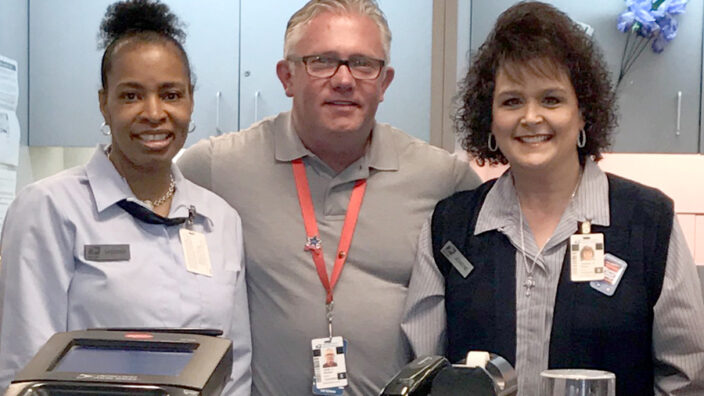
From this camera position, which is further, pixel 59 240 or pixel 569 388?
pixel 59 240

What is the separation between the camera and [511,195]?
2018 millimetres

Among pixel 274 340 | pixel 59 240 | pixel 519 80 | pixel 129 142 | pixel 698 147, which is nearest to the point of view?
pixel 59 240

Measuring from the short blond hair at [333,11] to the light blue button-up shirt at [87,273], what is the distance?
54 cm

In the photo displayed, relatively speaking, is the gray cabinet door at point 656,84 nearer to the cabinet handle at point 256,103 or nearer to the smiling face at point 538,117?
the cabinet handle at point 256,103

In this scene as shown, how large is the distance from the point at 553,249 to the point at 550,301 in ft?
0.38

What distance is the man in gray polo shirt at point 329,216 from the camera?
2.07 metres

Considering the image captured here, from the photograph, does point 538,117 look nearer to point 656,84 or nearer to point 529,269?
point 529,269

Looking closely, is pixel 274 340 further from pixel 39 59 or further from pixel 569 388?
pixel 39 59

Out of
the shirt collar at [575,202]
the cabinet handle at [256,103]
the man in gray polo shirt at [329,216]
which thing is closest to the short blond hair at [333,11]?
the man in gray polo shirt at [329,216]

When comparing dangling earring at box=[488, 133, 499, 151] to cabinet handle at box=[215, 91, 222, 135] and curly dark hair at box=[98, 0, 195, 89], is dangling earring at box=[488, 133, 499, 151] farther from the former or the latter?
cabinet handle at box=[215, 91, 222, 135]

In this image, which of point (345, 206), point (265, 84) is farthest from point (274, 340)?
point (265, 84)

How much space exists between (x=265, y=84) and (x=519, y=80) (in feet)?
6.52

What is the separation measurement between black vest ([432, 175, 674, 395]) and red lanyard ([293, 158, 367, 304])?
0.87 feet

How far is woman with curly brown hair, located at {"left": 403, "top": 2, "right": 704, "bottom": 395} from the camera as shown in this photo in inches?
72.2
